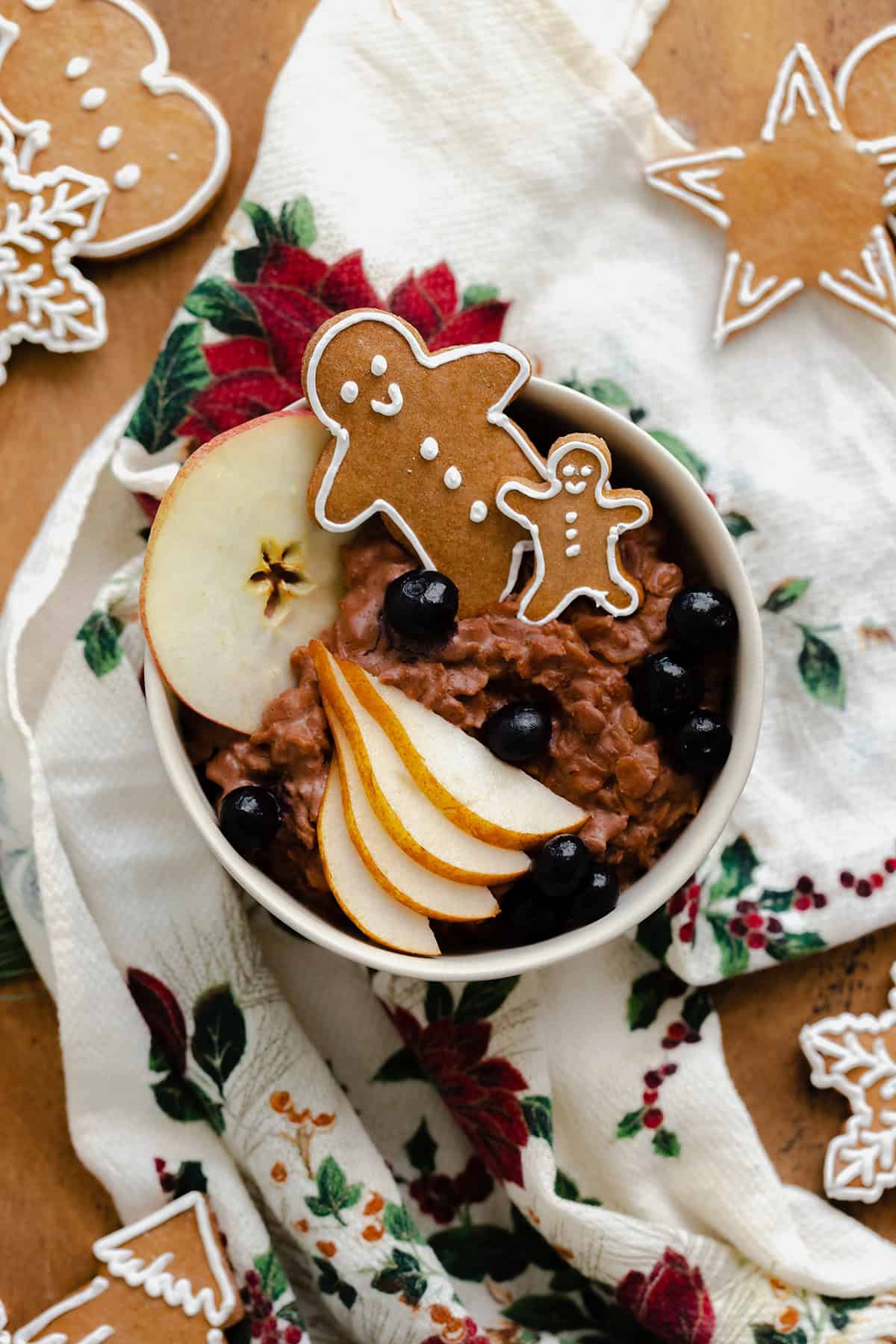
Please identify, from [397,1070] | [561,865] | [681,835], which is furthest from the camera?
[397,1070]

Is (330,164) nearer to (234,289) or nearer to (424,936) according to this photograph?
(234,289)

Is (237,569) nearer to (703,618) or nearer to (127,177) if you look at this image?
(703,618)

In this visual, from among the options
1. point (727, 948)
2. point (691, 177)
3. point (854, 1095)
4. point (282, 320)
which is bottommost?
point (854, 1095)

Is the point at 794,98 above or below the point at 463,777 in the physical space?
above

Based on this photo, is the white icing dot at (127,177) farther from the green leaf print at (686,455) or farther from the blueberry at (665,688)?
the blueberry at (665,688)

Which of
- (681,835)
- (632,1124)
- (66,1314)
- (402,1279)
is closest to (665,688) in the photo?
(681,835)

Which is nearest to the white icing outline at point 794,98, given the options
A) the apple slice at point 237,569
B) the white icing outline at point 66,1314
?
the apple slice at point 237,569

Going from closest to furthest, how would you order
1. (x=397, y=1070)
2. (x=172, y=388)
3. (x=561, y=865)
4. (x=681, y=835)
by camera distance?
(x=561, y=865), (x=681, y=835), (x=172, y=388), (x=397, y=1070)
